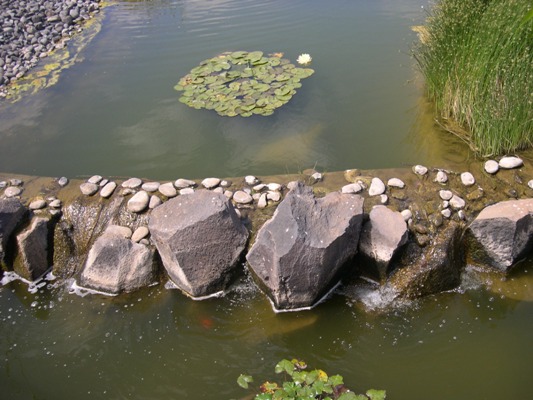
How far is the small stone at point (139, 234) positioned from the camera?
11.5 feet

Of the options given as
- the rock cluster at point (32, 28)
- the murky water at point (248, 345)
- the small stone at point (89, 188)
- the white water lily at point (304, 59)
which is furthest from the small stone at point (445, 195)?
the rock cluster at point (32, 28)

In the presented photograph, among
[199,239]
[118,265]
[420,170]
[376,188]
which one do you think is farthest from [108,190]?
[420,170]

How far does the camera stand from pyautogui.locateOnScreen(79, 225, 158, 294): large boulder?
3.38 meters

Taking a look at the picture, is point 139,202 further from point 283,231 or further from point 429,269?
point 429,269

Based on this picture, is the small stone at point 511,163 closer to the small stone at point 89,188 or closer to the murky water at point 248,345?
the murky water at point 248,345

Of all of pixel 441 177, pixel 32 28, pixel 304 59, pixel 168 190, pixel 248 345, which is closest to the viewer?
pixel 248 345

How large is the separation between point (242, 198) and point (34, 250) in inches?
61.7

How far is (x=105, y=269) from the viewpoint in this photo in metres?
3.39

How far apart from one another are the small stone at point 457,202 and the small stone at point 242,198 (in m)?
1.43

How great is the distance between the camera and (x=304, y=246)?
3.00m

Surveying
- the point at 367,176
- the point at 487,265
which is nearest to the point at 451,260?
the point at 487,265

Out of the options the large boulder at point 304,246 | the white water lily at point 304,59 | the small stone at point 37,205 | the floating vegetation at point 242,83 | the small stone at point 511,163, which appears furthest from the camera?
the white water lily at point 304,59

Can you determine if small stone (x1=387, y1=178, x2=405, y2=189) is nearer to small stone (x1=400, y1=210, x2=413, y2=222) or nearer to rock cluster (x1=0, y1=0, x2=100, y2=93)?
small stone (x1=400, y1=210, x2=413, y2=222)

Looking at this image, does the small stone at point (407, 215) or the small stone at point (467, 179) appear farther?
the small stone at point (467, 179)
